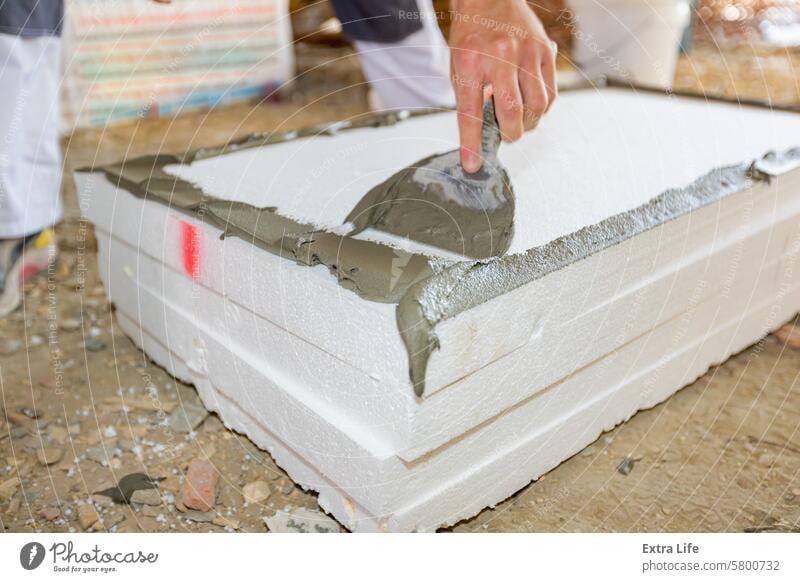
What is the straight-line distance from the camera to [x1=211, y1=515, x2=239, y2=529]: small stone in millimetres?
845

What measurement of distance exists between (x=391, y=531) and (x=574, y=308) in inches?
12.3

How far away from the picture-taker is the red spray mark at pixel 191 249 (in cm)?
91

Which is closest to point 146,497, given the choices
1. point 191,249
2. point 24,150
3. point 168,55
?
point 191,249

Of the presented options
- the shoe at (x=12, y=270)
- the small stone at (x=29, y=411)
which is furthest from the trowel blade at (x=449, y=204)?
the shoe at (x=12, y=270)

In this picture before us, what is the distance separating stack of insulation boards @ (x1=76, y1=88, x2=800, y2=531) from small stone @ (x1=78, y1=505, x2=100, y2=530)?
0.21 meters

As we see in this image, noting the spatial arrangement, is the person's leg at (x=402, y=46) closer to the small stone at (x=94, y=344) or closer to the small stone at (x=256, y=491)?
the small stone at (x=94, y=344)

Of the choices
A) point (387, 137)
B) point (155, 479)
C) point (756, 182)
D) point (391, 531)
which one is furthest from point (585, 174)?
point (155, 479)

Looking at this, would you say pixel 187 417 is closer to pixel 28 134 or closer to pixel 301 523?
pixel 301 523

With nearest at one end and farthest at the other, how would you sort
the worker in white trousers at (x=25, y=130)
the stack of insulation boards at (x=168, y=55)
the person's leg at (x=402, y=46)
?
the worker in white trousers at (x=25, y=130) → the person's leg at (x=402, y=46) → the stack of insulation boards at (x=168, y=55)

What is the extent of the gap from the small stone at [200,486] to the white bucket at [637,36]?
5.77 feet

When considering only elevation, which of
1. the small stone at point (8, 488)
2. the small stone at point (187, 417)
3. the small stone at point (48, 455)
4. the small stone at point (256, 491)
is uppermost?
the small stone at point (8, 488)

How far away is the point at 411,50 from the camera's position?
1.58 metres

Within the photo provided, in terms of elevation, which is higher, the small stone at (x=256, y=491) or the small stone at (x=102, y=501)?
the small stone at (x=102, y=501)

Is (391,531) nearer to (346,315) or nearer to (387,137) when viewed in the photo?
(346,315)
